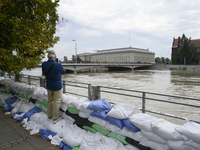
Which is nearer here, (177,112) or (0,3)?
(0,3)

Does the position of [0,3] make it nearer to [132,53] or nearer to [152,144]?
[152,144]

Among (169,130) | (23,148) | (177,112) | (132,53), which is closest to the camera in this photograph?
(169,130)

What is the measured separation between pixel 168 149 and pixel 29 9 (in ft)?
19.6

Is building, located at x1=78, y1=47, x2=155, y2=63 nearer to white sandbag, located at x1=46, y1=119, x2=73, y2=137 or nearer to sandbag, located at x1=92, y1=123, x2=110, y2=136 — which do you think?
white sandbag, located at x1=46, y1=119, x2=73, y2=137

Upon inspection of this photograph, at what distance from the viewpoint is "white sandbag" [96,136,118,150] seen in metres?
2.54

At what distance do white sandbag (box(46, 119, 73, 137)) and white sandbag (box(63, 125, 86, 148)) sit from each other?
20 cm

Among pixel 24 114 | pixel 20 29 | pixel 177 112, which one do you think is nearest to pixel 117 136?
pixel 24 114

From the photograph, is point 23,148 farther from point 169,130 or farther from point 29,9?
point 29,9

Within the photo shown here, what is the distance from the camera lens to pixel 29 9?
5.69 meters

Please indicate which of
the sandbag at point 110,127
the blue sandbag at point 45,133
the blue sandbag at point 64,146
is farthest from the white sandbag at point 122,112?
the blue sandbag at point 45,133

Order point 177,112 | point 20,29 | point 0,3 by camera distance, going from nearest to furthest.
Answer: point 0,3, point 20,29, point 177,112

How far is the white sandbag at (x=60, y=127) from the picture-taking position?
3387mm

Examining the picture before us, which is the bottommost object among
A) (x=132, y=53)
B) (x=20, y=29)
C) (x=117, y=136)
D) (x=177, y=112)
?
(x=177, y=112)

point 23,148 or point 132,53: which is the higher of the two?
point 132,53
